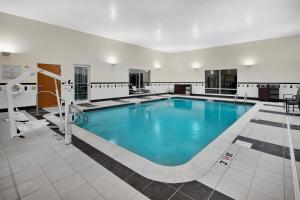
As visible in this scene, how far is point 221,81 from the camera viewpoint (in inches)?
388

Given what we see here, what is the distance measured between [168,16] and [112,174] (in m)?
4.91

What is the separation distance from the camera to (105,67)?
26.0ft

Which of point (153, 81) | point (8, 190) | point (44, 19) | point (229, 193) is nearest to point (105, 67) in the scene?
point (44, 19)

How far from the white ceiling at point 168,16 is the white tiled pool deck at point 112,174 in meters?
3.66

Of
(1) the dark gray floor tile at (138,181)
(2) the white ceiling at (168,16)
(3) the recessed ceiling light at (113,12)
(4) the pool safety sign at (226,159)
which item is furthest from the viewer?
(3) the recessed ceiling light at (113,12)

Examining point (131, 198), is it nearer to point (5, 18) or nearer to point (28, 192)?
point (28, 192)

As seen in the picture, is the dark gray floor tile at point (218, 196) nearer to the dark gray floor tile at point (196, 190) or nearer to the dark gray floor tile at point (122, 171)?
the dark gray floor tile at point (196, 190)

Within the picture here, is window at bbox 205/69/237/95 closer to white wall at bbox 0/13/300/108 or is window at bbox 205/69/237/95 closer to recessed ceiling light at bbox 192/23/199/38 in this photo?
white wall at bbox 0/13/300/108

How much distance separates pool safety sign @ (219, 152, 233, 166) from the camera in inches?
86.9

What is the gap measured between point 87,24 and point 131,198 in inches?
244

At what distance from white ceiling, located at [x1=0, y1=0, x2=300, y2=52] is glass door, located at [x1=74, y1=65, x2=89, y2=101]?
169 centimetres

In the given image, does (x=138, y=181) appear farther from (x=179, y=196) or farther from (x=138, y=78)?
(x=138, y=78)

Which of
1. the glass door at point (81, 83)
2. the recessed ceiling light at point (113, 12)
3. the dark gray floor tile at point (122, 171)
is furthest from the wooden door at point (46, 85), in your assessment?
the dark gray floor tile at point (122, 171)

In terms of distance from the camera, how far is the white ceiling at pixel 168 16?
14.1ft
